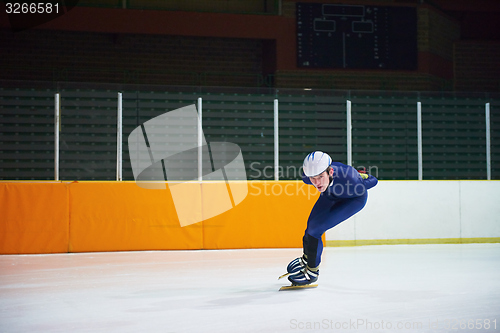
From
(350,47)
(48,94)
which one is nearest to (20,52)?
(48,94)

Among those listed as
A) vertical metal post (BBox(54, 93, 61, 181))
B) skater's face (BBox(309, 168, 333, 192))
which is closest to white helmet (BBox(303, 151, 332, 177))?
skater's face (BBox(309, 168, 333, 192))

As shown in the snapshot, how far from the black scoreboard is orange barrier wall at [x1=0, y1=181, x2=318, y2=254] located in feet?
23.9

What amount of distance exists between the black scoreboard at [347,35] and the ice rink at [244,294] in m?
8.89

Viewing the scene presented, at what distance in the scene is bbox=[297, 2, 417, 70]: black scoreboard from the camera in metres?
15.2

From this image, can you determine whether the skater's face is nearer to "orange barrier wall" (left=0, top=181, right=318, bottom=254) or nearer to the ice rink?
the ice rink

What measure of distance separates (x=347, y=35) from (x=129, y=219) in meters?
9.51

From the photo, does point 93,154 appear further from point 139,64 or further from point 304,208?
point 139,64

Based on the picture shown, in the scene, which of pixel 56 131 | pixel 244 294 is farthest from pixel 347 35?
pixel 244 294

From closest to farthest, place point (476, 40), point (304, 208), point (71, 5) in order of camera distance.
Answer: point (304, 208) < point (71, 5) < point (476, 40)

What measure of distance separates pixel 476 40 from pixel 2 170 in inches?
596

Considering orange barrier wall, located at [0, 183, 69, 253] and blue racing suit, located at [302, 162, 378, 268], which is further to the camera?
orange barrier wall, located at [0, 183, 69, 253]

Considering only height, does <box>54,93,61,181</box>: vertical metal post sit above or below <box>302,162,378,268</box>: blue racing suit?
above

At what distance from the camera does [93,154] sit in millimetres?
10594

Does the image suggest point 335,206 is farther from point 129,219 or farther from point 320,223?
point 129,219
